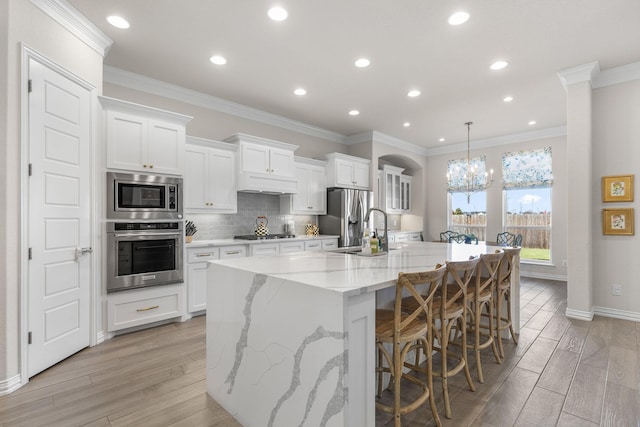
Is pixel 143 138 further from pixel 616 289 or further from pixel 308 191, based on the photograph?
pixel 616 289

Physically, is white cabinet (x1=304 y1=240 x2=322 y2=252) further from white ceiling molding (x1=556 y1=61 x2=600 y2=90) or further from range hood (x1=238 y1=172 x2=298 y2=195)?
white ceiling molding (x1=556 y1=61 x2=600 y2=90)

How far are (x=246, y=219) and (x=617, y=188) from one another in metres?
4.95

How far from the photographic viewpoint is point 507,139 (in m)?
6.83

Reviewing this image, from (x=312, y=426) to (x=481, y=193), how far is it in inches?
278

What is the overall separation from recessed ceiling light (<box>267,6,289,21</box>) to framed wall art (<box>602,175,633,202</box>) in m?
4.22

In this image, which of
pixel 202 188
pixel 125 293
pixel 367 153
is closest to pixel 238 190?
pixel 202 188

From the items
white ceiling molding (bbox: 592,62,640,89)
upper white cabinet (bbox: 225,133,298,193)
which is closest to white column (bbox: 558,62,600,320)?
white ceiling molding (bbox: 592,62,640,89)

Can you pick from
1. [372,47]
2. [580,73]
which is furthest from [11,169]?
[580,73]

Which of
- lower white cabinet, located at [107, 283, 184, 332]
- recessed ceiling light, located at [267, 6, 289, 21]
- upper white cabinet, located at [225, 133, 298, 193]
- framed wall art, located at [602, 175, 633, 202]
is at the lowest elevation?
lower white cabinet, located at [107, 283, 184, 332]

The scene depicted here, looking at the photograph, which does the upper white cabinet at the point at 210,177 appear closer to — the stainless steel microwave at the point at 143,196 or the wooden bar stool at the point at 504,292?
the stainless steel microwave at the point at 143,196

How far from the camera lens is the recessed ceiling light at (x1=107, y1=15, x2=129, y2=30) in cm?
282

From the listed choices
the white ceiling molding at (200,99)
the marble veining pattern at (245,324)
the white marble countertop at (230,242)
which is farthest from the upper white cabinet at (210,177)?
the marble veining pattern at (245,324)

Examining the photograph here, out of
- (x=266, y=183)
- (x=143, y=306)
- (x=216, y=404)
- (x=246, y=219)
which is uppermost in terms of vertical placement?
(x=266, y=183)

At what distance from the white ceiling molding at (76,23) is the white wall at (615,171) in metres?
5.70
